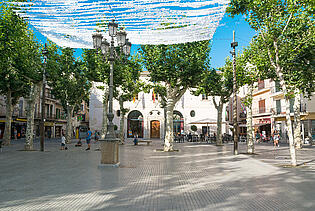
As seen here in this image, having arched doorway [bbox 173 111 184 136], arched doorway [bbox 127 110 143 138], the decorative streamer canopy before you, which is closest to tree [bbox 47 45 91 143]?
the decorative streamer canopy

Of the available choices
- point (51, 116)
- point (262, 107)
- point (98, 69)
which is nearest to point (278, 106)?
point (262, 107)

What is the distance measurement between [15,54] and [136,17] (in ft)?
24.2

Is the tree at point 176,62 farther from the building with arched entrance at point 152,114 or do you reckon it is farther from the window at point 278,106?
the building with arched entrance at point 152,114

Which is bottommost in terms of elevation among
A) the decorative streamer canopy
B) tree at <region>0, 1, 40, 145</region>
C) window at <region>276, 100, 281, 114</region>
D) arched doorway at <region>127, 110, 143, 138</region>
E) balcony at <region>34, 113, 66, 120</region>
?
arched doorway at <region>127, 110, 143, 138</region>

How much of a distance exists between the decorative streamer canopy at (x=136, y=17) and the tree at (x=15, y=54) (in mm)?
949

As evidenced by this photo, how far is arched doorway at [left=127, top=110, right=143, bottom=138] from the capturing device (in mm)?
39844

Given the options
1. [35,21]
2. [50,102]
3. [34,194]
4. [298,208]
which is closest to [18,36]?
[35,21]

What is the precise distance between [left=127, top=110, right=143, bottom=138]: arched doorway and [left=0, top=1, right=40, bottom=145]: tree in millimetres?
18170

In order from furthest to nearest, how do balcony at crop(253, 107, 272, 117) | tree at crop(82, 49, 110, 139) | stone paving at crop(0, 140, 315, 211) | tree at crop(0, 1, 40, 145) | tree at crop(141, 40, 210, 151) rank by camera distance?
balcony at crop(253, 107, 272, 117) → tree at crop(82, 49, 110, 139) → tree at crop(141, 40, 210, 151) → tree at crop(0, 1, 40, 145) → stone paving at crop(0, 140, 315, 211)

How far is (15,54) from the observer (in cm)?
1097

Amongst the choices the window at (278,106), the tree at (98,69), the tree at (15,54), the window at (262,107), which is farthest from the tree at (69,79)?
the window at (262,107)

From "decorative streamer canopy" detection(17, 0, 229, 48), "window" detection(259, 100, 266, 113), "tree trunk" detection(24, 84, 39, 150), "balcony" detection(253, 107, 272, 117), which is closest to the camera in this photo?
"decorative streamer canopy" detection(17, 0, 229, 48)

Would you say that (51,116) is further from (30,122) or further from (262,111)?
(262,111)

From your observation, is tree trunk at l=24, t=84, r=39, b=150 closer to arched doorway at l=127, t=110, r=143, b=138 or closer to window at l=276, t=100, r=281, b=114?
arched doorway at l=127, t=110, r=143, b=138
